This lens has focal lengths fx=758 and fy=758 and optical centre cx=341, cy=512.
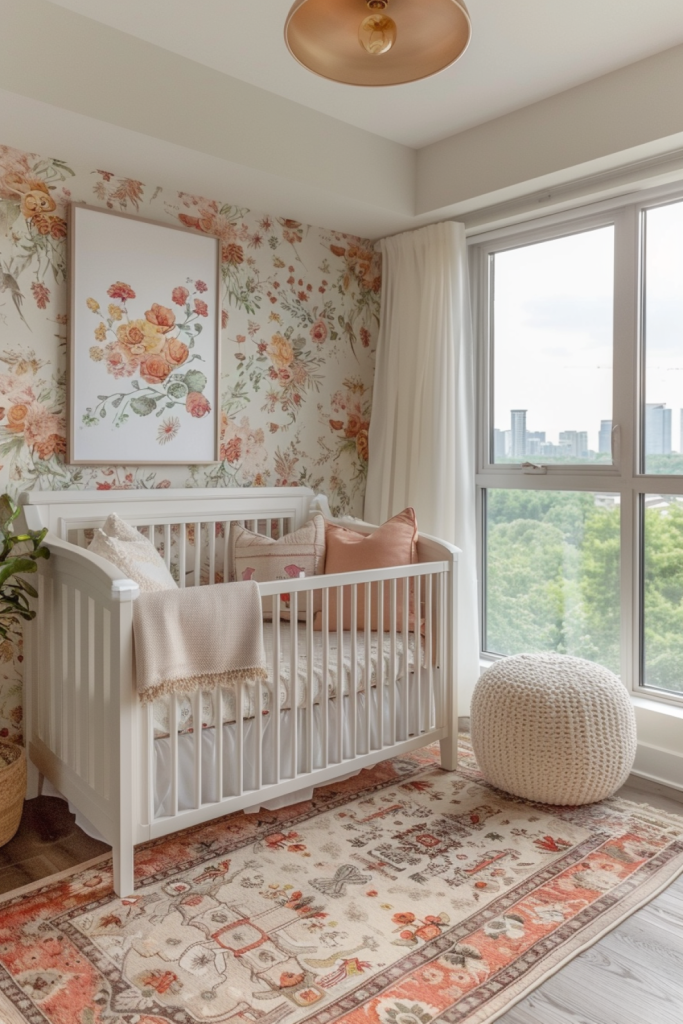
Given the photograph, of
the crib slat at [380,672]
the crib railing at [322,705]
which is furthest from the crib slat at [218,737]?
the crib slat at [380,672]

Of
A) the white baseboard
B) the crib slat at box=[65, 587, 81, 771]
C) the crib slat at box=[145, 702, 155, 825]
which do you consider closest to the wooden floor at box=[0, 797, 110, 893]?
the crib slat at box=[65, 587, 81, 771]

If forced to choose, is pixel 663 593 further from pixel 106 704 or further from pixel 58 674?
pixel 58 674

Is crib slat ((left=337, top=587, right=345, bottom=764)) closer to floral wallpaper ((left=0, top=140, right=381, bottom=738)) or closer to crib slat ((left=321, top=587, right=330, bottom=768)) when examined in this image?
crib slat ((left=321, top=587, right=330, bottom=768))

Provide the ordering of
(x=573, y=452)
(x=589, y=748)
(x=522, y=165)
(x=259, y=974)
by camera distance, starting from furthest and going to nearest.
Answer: (x=573, y=452) < (x=522, y=165) < (x=589, y=748) < (x=259, y=974)

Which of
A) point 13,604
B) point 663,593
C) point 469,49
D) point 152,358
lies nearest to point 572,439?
point 663,593

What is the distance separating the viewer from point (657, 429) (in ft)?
9.19

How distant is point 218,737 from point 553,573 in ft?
5.41

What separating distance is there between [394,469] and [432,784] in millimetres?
1396

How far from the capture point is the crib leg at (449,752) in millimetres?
2781

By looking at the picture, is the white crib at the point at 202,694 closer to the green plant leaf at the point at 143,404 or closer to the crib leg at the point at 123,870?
the crib leg at the point at 123,870

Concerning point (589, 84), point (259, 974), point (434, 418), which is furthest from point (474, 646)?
point (589, 84)

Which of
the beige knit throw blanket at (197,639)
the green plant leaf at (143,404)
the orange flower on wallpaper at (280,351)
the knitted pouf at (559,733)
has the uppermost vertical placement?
the orange flower on wallpaper at (280,351)

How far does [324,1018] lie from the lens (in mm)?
1526

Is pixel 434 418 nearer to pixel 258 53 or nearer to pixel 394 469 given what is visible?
pixel 394 469
